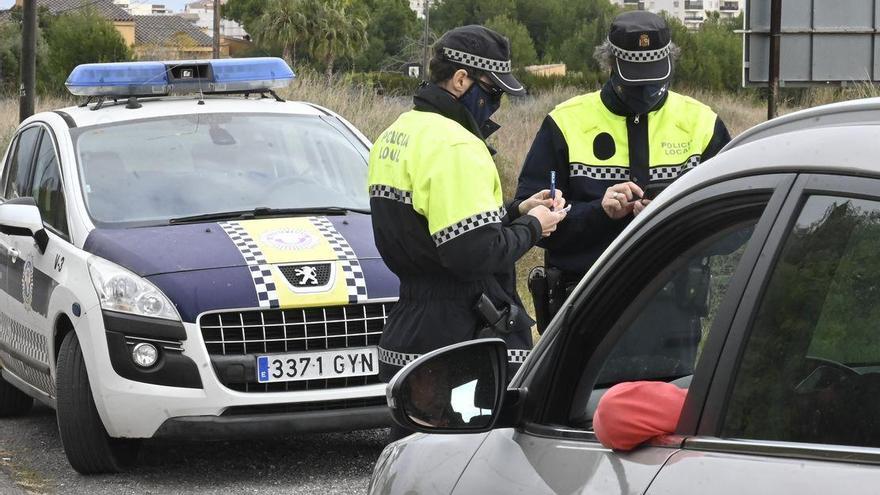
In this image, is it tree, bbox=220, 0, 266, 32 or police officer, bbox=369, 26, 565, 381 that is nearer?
police officer, bbox=369, 26, 565, 381

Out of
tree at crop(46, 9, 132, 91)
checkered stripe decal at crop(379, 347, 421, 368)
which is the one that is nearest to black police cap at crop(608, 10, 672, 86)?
checkered stripe decal at crop(379, 347, 421, 368)

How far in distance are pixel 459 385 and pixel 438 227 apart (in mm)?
1925

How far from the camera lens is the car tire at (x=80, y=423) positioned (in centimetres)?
679

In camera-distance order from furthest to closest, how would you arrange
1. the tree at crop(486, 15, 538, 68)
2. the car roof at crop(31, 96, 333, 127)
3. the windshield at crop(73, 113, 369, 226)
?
1. the tree at crop(486, 15, 538, 68)
2. the car roof at crop(31, 96, 333, 127)
3. the windshield at crop(73, 113, 369, 226)

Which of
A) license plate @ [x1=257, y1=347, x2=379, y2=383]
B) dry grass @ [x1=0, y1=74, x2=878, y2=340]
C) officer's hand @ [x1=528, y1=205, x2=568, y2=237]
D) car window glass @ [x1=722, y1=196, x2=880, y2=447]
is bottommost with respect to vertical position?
dry grass @ [x1=0, y1=74, x2=878, y2=340]

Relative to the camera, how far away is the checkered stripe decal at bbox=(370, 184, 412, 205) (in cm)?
473

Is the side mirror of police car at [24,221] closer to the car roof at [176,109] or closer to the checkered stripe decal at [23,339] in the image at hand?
the checkered stripe decal at [23,339]

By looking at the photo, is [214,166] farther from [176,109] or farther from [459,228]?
[459,228]

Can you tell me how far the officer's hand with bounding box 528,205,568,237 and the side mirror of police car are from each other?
10.5 feet

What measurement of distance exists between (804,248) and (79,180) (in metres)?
5.83

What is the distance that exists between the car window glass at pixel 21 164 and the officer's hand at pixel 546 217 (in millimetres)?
4143

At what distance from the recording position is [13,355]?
26.4ft

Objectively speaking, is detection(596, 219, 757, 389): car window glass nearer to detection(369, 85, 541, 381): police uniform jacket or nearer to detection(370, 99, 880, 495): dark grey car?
detection(370, 99, 880, 495): dark grey car

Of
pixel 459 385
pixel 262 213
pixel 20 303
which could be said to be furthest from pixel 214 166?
pixel 459 385
